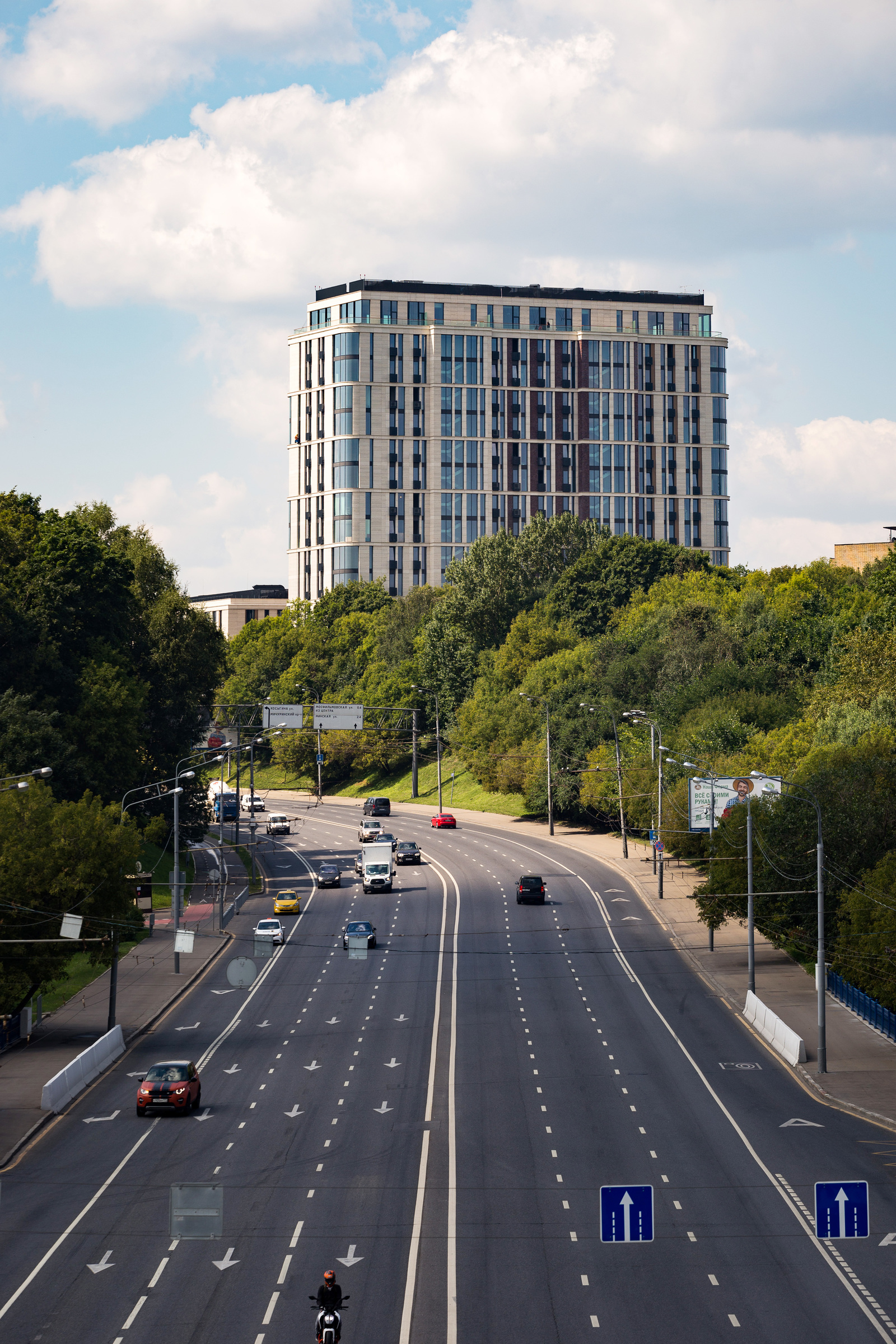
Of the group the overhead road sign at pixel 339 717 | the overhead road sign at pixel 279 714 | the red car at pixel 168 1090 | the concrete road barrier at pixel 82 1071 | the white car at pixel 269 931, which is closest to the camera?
the red car at pixel 168 1090

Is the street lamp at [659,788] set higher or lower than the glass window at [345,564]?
lower

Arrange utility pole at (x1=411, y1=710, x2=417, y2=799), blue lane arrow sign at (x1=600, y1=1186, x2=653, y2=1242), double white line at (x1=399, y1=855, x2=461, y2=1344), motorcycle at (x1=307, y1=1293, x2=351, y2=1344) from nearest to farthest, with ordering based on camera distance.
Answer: motorcycle at (x1=307, y1=1293, x2=351, y2=1344)
double white line at (x1=399, y1=855, x2=461, y2=1344)
blue lane arrow sign at (x1=600, y1=1186, x2=653, y2=1242)
utility pole at (x1=411, y1=710, x2=417, y2=799)

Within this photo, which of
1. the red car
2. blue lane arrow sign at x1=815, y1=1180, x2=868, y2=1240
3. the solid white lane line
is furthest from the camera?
the red car

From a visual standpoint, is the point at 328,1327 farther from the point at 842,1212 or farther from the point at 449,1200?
the point at 842,1212

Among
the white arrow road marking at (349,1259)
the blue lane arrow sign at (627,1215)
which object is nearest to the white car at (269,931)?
the white arrow road marking at (349,1259)

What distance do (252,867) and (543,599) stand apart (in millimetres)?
66364

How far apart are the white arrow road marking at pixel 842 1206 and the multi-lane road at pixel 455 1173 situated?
0.56 m

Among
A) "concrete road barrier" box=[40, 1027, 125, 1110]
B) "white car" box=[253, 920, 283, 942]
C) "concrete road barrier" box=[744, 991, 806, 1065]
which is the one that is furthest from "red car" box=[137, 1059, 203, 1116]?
"white car" box=[253, 920, 283, 942]

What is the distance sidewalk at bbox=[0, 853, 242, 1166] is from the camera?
4269 cm

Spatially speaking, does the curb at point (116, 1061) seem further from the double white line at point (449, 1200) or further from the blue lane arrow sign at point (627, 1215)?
the blue lane arrow sign at point (627, 1215)

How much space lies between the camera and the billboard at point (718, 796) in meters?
64.4

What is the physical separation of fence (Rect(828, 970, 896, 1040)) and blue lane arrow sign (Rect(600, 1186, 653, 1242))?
78.6 ft

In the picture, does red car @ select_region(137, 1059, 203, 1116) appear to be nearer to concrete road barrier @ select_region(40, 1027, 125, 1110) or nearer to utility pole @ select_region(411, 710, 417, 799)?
concrete road barrier @ select_region(40, 1027, 125, 1110)

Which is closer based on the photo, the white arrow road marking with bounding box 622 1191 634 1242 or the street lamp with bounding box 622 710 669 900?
the white arrow road marking with bounding box 622 1191 634 1242
